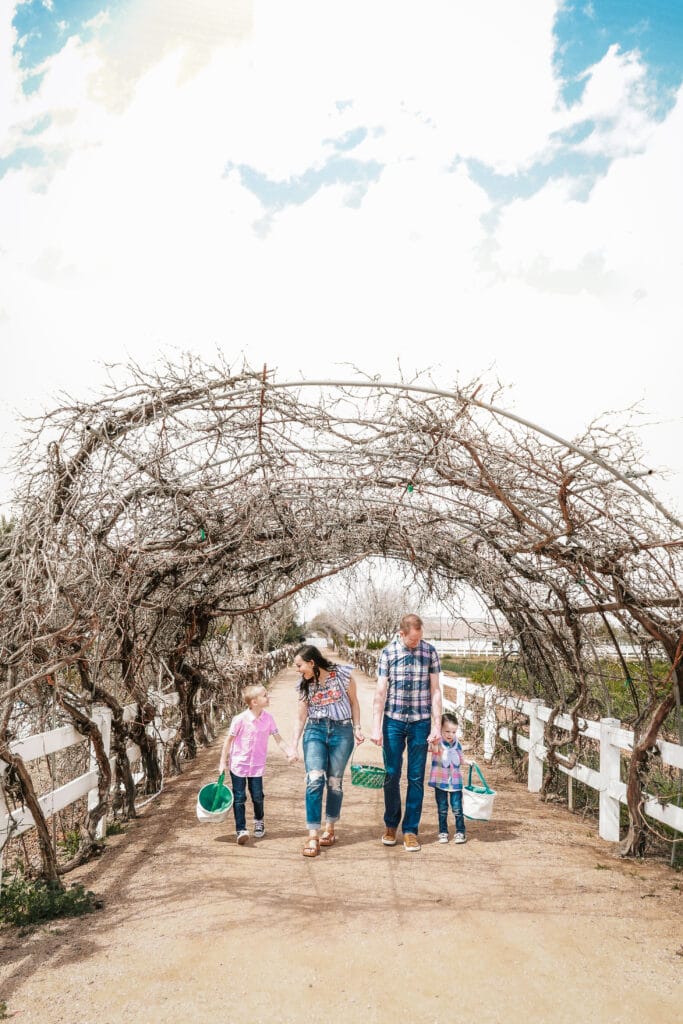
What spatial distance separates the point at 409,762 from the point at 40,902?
8.60 feet

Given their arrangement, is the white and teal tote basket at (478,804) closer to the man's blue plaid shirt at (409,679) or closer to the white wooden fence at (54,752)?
the man's blue plaid shirt at (409,679)

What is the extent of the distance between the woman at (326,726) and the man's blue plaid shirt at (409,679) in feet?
0.97

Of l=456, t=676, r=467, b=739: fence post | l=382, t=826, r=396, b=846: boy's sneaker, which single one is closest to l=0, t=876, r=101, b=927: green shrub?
l=382, t=826, r=396, b=846: boy's sneaker

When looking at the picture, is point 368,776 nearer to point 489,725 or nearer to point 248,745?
point 248,745

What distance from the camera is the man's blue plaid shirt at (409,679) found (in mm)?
5836

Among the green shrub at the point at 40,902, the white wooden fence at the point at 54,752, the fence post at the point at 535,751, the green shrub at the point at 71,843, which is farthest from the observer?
the fence post at the point at 535,751

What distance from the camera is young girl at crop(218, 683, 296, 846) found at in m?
6.04

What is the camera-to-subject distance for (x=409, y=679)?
585cm

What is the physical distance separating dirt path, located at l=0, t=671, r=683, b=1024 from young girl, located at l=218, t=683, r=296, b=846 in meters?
0.23

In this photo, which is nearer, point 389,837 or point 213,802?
point 389,837

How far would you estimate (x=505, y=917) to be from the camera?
4344 millimetres

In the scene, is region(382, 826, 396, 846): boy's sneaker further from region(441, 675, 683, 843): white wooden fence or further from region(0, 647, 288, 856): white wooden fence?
region(0, 647, 288, 856): white wooden fence

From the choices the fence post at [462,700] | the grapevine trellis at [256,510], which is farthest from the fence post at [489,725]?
the grapevine trellis at [256,510]

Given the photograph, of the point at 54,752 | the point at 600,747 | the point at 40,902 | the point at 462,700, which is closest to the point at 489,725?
the point at 462,700
